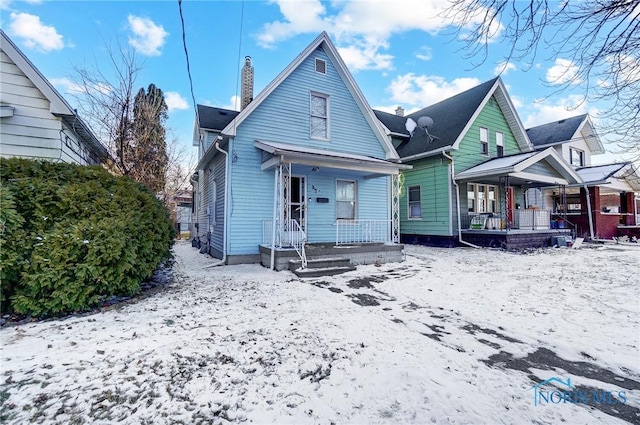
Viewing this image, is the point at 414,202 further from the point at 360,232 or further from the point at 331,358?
the point at 331,358

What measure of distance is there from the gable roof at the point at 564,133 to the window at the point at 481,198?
7.19 meters

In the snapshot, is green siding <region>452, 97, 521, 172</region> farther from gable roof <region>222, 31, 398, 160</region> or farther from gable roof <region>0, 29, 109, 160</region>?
gable roof <region>0, 29, 109, 160</region>

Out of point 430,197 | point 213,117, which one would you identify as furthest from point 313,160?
point 430,197

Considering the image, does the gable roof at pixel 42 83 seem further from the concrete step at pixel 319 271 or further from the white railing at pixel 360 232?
the white railing at pixel 360 232

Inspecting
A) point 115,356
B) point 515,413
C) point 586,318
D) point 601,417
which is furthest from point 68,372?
point 586,318

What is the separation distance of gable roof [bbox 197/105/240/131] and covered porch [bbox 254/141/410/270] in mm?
4829

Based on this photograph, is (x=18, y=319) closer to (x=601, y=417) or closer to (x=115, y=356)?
(x=115, y=356)

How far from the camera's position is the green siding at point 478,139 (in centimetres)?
1380

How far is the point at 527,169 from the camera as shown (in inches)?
505

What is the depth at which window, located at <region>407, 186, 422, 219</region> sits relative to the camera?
1471 centimetres

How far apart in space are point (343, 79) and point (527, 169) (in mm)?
8913

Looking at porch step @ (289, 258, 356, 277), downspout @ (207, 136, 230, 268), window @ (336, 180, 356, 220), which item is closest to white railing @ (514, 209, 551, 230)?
window @ (336, 180, 356, 220)

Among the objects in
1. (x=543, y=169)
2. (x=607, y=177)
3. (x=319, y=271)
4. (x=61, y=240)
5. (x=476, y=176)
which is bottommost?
(x=319, y=271)

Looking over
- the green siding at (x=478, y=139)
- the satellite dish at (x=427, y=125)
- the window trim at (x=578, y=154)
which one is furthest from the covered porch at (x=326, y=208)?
the window trim at (x=578, y=154)
